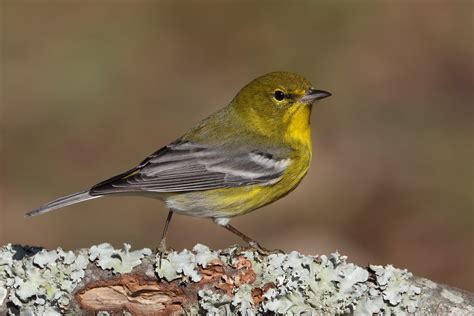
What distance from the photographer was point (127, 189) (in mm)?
6176

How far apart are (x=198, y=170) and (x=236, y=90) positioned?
5590mm

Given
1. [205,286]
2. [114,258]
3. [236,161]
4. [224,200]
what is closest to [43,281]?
[114,258]

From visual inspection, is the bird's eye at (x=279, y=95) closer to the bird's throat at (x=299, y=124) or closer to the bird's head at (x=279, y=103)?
the bird's head at (x=279, y=103)

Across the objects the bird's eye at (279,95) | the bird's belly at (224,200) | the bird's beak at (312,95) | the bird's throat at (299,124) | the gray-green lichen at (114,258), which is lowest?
the gray-green lichen at (114,258)

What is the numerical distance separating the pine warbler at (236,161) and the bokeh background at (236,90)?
241 centimetres

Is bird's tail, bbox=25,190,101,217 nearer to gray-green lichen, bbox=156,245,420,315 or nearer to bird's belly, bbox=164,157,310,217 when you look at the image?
bird's belly, bbox=164,157,310,217

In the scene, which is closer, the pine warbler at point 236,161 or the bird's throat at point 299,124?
the pine warbler at point 236,161

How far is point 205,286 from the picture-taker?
4.74 metres

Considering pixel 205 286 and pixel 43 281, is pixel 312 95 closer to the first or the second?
pixel 205 286

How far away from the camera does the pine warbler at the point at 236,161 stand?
21.0 feet

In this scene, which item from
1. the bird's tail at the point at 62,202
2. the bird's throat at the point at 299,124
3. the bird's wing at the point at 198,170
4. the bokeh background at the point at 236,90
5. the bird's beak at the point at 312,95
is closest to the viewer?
the bird's tail at the point at 62,202

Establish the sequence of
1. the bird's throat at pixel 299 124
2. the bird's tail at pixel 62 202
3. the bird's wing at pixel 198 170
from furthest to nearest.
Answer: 1. the bird's throat at pixel 299 124
2. the bird's wing at pixel 198 170
3. the bird's tail at pixel 62 202

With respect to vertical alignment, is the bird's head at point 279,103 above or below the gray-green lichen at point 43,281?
above

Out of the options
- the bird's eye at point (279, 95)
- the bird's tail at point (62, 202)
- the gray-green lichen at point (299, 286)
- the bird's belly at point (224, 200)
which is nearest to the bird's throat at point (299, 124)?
the bird's eye at point (279, 95)
